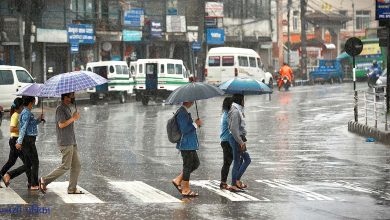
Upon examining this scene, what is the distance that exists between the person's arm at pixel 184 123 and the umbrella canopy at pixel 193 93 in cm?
25

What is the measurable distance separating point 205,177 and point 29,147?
3543 mm

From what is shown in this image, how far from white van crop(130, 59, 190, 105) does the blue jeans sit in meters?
28.6

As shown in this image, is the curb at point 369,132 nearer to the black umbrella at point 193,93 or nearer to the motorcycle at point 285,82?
the black umbrella at point 193,93

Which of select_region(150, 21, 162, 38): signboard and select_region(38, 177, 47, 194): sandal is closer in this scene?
select_region(38, 177, 47, 194): sandal

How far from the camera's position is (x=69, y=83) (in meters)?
13.1

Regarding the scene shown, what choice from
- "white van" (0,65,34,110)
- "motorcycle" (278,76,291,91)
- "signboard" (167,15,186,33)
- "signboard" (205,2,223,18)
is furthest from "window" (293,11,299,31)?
"white van" (0,65,34,110)

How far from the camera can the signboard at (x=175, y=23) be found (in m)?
61.3

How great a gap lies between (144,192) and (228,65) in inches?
1414

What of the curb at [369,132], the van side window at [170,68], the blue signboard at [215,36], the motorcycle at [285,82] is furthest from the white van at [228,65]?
the curb at [369,132]

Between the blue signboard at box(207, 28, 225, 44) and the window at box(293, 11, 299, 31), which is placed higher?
the window at box(293, 11, 299, 31)

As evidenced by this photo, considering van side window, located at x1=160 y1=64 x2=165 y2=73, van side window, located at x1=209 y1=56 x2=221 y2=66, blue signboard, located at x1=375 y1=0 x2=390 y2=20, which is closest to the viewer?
blue signboard, located at x1=375 y1=0 x2=390 y2=20

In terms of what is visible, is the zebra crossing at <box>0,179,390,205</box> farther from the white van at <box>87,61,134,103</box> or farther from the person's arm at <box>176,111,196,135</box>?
the white van at <box>87,61,134,103</box>

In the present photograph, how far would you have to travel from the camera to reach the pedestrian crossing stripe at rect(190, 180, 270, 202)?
13180 millimetres

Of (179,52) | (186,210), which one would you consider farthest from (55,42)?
(186,210)
